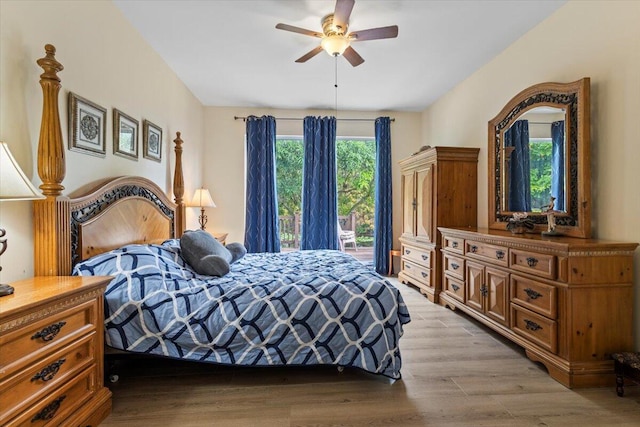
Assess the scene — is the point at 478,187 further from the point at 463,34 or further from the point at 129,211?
→ the point at 129,211

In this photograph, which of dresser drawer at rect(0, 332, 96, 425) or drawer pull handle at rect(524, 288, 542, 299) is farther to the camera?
drawer pull handle at rect(524, 288, 542, 299)

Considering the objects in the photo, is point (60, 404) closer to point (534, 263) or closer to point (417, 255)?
point (534, 263)

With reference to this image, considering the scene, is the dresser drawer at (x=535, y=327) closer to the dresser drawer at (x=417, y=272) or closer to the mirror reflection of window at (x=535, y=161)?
the mirror reflection of window at (x=535, y=161)

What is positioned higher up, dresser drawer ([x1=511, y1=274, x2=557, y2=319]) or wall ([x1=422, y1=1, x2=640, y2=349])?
wall ([x1=422, y1=1, x2=640, y2=349])

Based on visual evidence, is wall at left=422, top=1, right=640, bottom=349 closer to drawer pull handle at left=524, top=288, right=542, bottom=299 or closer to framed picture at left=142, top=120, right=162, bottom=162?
drawer pull handle at left=524, top=288, right=542, bottom=299

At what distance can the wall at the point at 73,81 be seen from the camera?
1.61 meters

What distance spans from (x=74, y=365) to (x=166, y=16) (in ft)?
8.45

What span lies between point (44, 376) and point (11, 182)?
31.5 inches

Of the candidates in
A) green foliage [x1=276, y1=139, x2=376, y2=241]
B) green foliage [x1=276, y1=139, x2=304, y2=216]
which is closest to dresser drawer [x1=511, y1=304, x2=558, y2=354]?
green foliage [x1=276, y1=139, x2=376, y2=241]

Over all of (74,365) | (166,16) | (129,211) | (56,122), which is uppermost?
(166,16)

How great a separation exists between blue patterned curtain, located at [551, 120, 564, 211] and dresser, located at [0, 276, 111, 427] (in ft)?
10.2

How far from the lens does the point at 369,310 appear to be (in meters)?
1.98

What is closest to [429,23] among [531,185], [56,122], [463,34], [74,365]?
[463,34]

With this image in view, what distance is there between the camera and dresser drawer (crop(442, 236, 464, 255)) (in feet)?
10.5
